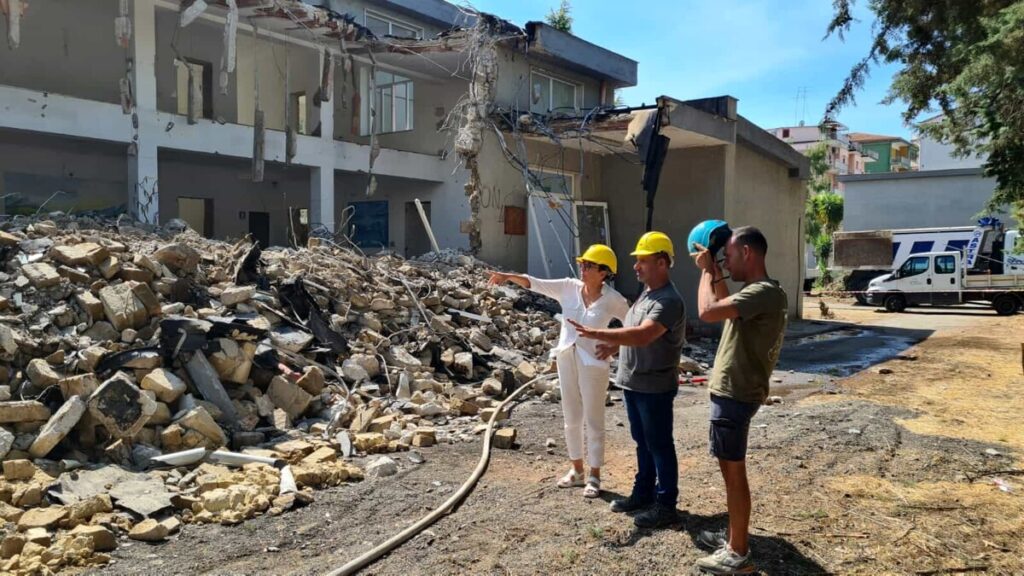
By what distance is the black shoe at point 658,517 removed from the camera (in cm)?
433

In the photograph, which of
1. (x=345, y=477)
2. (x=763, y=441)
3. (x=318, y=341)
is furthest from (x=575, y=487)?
(x=318, y=341)

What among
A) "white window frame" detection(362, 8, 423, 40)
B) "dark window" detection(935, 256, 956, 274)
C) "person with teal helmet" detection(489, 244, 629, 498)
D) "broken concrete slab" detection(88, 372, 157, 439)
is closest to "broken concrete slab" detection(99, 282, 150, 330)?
"broken concrete slab" detection(88, 372, 157, 439)

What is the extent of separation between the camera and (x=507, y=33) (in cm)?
1542

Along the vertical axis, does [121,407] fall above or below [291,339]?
below

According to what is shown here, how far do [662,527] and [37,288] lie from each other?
6.13 meters

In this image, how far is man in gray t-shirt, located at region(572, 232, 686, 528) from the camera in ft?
14.0

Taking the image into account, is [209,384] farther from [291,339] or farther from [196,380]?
[291,339]

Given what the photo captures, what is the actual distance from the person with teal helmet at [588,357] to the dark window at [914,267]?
76.7ft

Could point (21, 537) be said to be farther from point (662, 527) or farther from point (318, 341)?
point (318, 341)

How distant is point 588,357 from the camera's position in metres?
4.71

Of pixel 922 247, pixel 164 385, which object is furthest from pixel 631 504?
pixel 922 247

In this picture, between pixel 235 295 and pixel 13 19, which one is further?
pixel 13 19

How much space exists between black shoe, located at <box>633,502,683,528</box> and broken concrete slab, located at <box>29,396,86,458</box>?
416cm

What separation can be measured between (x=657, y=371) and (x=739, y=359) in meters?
0.73
